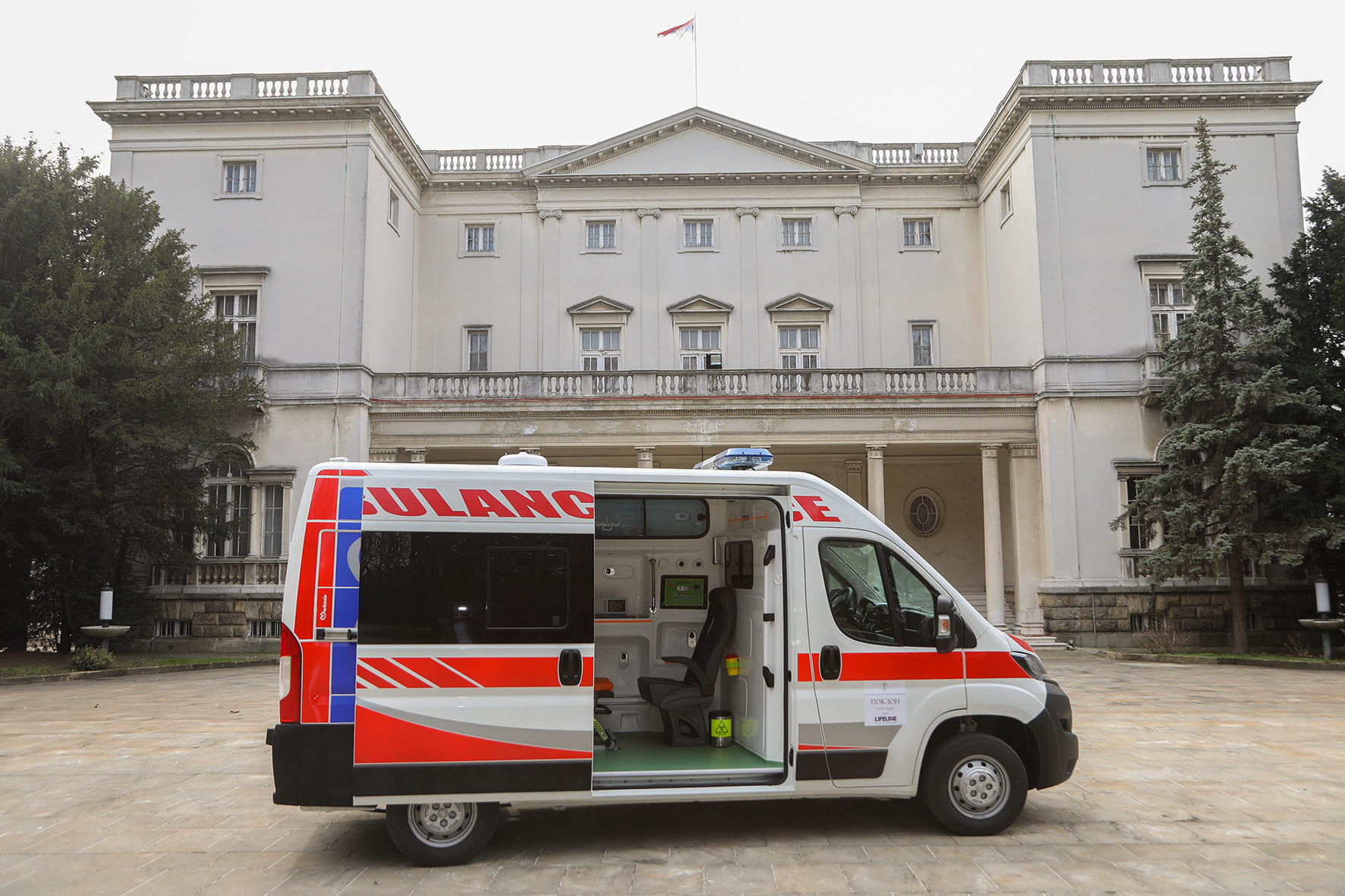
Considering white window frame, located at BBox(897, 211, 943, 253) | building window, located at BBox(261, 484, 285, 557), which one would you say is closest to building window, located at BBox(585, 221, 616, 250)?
white window frame, located at BBox(897, 211, 943, 253)

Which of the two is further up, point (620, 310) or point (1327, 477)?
point (620, 310)

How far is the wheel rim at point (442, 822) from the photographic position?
20.4 ft

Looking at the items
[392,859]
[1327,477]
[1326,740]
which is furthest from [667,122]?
[392,859]

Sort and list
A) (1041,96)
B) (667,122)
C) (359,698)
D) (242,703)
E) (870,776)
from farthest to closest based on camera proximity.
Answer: (667,122) < (1041,96) < (242,703) < (870,776) < (359,698)

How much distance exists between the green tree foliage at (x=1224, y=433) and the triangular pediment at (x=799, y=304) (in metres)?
9.75

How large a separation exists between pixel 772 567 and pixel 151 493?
59.4ft

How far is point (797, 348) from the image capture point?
93.2ft

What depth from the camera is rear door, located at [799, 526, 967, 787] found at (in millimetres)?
6625

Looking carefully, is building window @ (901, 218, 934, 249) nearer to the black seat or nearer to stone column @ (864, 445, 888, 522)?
stone column @ (864, 445, 888, 522)

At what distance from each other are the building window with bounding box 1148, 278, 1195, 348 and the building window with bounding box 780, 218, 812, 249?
967 centimetres

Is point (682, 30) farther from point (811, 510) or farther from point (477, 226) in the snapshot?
point (811, 510)

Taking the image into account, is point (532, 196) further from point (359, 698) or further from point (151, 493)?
point (359, 698)

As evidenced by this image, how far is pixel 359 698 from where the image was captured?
6.15 meters

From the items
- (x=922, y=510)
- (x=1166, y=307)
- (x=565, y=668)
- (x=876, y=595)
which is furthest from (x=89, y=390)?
(x=1166, y=307)
